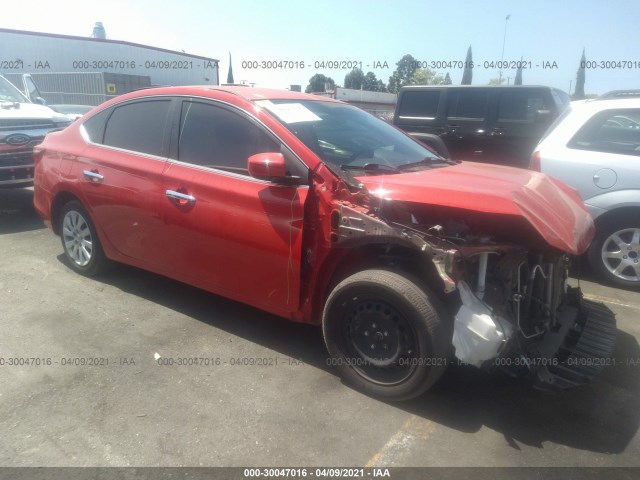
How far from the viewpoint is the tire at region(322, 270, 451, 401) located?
110 inches

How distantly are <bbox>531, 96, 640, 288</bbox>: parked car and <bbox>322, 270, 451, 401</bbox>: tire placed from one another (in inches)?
114

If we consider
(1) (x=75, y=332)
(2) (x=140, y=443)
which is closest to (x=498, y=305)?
(2) (x=140, y=443)

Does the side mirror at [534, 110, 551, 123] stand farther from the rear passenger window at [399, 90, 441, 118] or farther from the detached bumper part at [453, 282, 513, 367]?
the detached bumper part at [453, 282, 513, 367]

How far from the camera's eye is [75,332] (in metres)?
3.87

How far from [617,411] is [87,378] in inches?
126

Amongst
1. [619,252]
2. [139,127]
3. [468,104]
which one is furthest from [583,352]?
[468,104]

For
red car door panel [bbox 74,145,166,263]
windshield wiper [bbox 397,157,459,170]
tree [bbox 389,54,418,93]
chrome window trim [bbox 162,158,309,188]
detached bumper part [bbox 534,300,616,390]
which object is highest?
tree [bbox 389,54,418,93]

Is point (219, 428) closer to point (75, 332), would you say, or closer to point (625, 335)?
point (75, 332)

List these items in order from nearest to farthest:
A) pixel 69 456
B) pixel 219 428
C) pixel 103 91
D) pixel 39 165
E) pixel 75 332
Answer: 1. pixel 69 456
2. pixel 219 428
3. pixel 75 332
4. pixel 39 165
5. pixel 103 91

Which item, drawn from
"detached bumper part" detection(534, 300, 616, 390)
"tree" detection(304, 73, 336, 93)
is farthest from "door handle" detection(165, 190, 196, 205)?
"tree" detection(304, 73, 336, 93)

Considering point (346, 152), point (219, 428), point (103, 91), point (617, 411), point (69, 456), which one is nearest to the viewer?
point (69, 456)

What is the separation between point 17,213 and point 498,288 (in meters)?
7.13

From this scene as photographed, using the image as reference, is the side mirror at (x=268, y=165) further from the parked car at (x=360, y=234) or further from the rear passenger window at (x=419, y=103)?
the rear passenger window at (x=419, y=103)

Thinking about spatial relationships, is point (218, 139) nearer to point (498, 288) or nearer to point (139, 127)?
point (139, 127)
